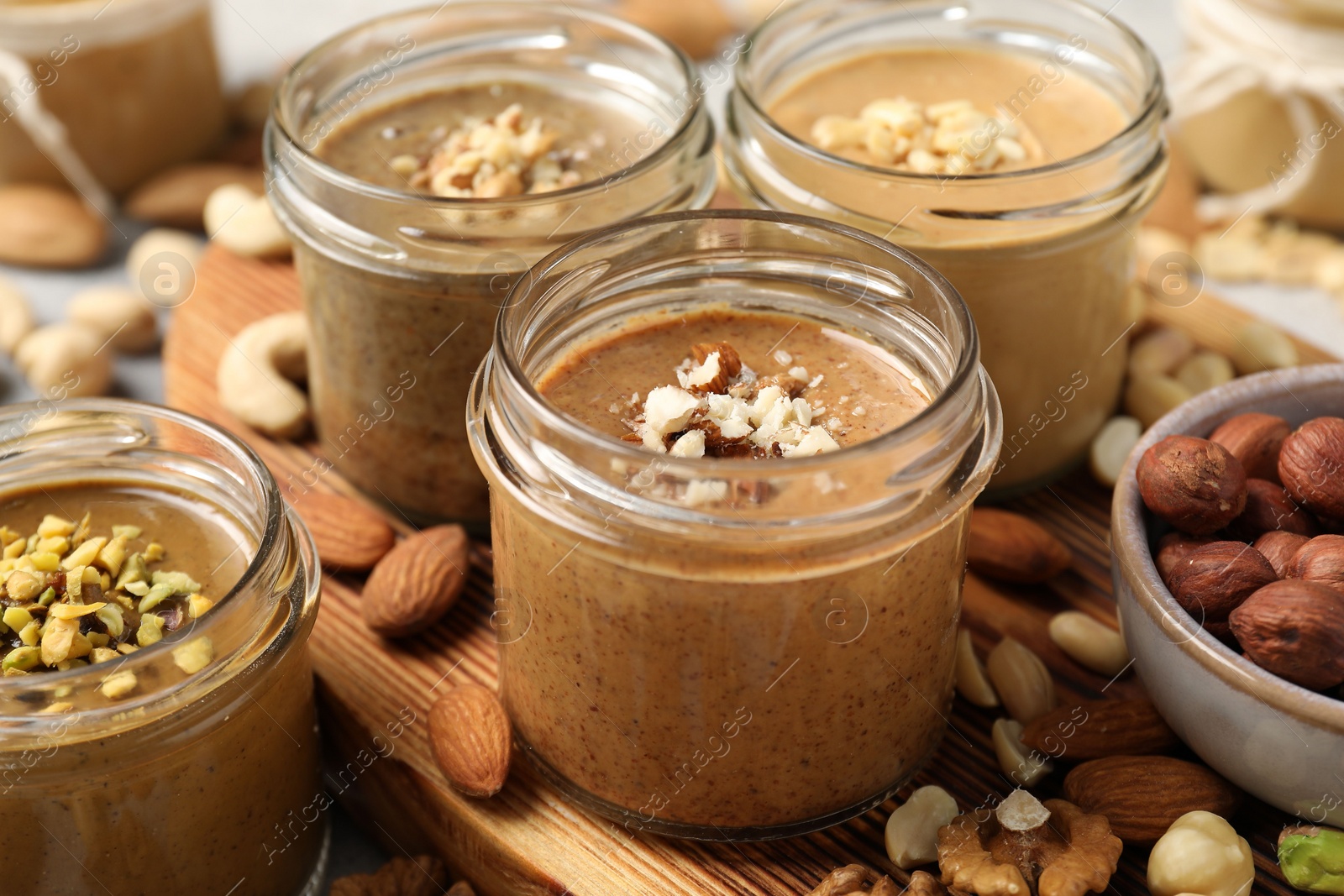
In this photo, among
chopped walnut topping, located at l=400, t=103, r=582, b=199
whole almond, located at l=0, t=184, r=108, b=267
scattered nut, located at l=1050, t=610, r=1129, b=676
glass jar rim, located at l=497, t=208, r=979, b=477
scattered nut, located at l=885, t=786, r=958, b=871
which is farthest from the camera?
whole almond, located at l=0, t=184, r=108, b=267

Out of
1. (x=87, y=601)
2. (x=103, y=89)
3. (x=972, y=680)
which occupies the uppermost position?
(x=87, y=601)

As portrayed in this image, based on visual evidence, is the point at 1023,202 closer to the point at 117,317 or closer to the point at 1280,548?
the point at 1280,548

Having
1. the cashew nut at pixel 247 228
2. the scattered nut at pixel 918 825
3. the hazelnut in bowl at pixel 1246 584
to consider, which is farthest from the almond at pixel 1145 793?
the cashew nut at pixel 247 228

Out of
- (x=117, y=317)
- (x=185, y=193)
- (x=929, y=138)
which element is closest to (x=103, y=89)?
(x=185, y=193)

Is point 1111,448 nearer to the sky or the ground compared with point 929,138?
nearer to the ground

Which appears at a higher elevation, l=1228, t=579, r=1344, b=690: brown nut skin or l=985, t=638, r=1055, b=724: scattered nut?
l=1228, t=579, r=1344, b=690: brown nut skin

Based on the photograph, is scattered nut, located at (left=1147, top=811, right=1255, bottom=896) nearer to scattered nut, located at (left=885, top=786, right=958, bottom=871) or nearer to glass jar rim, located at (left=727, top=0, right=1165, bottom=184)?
scattered nut, located at (left=885, top=786, right=958, bottom=871)

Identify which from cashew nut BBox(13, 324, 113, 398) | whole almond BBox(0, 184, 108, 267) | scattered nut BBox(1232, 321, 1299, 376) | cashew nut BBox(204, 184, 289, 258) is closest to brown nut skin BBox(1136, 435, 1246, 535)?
scattered nut BBox(1232, 321, 1299, 376)

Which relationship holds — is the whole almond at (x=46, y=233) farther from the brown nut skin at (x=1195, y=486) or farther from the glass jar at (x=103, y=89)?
the brown nut skin at (x=1195, y=486)
